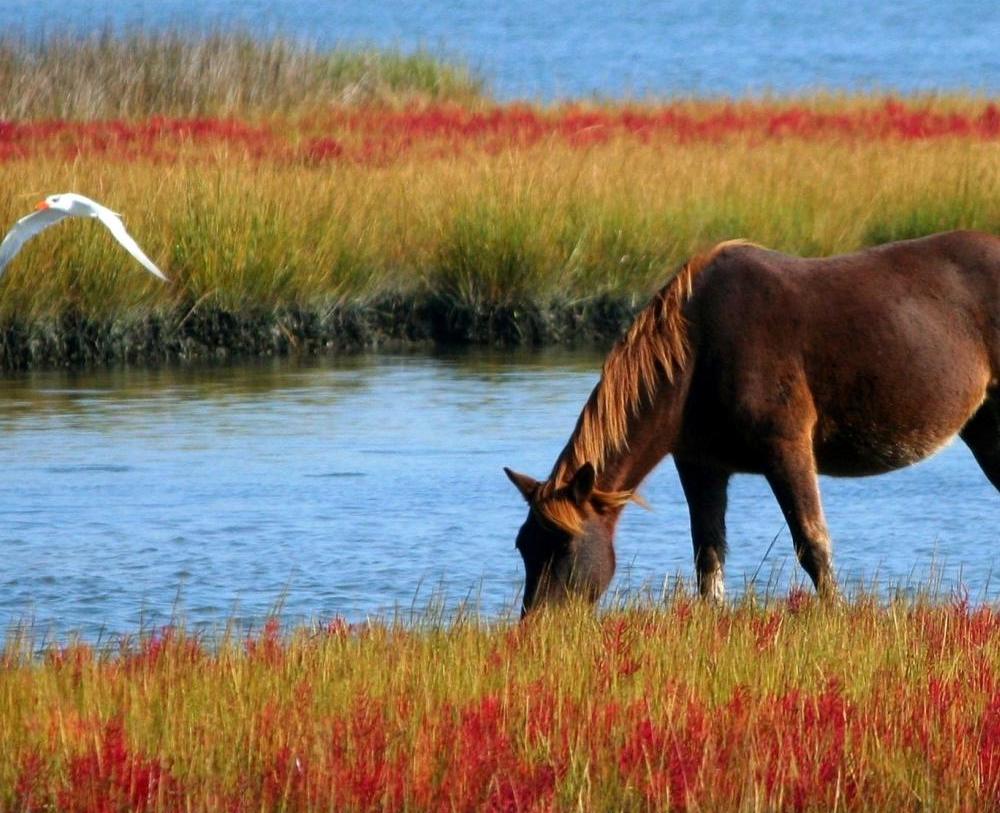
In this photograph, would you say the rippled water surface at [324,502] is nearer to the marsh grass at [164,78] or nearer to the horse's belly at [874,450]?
the horse's belly at [874,450]

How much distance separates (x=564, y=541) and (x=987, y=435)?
6.43 feet

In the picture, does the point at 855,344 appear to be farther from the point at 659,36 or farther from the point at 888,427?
the point at 659,36

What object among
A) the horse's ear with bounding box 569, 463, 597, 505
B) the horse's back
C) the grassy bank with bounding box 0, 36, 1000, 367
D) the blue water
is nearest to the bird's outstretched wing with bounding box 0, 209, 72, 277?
the grassy bank with bounding box 0, 36, 1000, 367

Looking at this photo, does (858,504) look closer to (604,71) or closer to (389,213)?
(389,213)

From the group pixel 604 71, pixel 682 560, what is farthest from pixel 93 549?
pixel 604 71

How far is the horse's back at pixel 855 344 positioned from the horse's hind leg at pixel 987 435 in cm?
→ 16

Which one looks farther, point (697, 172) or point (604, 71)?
point (604, 71)

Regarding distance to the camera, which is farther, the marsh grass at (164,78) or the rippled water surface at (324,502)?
the marsh grass at (164,78)

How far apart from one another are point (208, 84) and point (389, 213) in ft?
27.1

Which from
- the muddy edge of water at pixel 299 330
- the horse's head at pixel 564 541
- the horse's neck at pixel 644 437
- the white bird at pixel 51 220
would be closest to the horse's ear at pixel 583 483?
the horse's head at pixel 564 541

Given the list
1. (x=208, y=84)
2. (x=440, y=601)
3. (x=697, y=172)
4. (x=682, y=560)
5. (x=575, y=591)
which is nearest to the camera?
(x=575, y=591)

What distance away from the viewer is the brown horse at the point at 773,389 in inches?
244

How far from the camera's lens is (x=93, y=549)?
873 centimetres

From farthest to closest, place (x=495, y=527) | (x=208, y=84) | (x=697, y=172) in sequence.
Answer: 1. (x=208, y=84)
2. (x=697, y=172)
3. (x=495, y=527)
